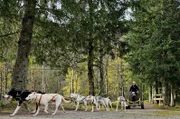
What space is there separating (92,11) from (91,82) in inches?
542

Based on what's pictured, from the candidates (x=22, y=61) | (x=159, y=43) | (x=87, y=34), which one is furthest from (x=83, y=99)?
(x=159, y=43)

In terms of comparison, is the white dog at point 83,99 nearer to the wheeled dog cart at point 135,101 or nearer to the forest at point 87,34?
the forest at point 87,34

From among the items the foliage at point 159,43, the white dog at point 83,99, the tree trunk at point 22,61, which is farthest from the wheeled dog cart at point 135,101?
the tree trunk at point 22,61

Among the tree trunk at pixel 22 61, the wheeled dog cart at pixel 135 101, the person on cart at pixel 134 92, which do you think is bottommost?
the wheeled dog cart at pixel 135 101

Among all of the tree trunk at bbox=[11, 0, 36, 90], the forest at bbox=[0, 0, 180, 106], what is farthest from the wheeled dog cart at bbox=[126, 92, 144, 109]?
the tree trunk at bbox=[11, 0, 36, 90]

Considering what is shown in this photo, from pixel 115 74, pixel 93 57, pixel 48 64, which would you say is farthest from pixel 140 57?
pixel 115 74

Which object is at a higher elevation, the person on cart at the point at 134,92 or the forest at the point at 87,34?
the forest at the point at 87,34

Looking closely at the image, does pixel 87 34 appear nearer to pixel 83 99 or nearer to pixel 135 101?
pixel 83 99

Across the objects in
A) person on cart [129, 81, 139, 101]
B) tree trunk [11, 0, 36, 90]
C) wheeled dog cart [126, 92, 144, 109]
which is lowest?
wheeled dog cart [126, 92, 144, 109]

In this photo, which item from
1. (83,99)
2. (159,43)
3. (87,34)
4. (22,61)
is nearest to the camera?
(22,61)

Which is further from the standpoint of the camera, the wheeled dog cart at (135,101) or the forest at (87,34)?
the wheeled dog cart at (135,101)

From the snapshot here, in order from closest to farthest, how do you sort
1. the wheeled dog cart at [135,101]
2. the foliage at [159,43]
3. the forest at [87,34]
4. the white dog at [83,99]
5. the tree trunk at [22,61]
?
the forest at [87,34] < the tree trunk at [22,61] < the white dog at [83,99] < the wheeled dog cart at [135,101] < the foliage at [159,43]

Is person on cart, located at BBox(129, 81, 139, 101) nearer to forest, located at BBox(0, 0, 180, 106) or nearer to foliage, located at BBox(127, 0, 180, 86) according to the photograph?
forest, located at BBox(0, 0, 180, 106)

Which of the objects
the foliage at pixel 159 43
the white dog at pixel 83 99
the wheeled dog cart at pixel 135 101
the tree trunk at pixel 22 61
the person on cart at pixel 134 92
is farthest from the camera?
the foliage at pixel 159 43
